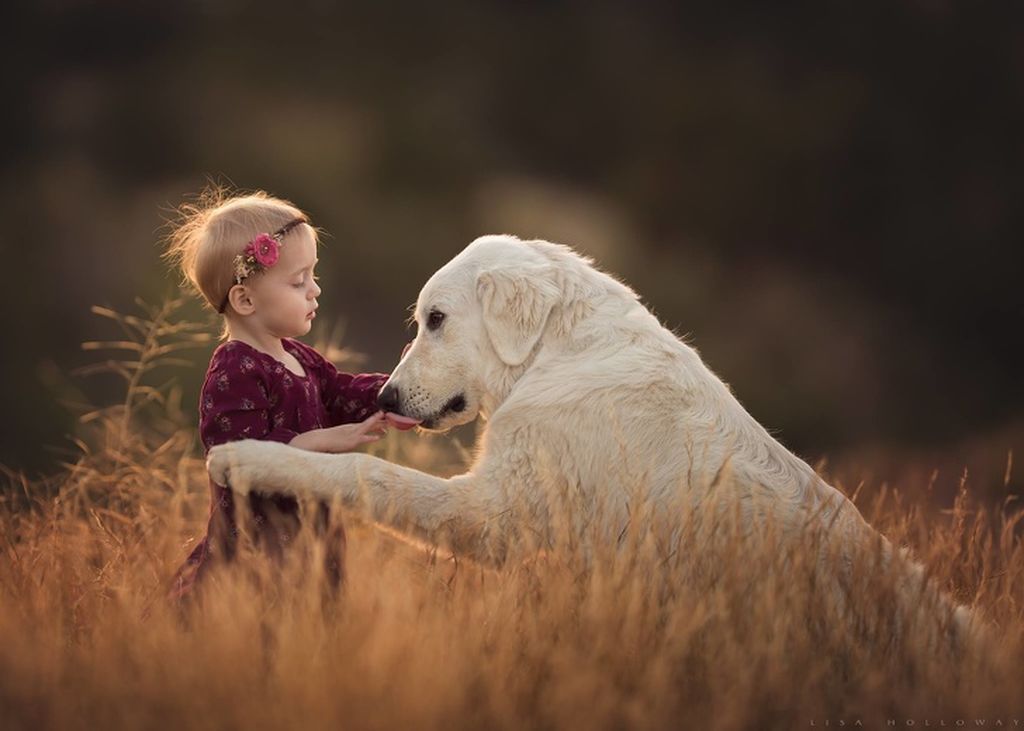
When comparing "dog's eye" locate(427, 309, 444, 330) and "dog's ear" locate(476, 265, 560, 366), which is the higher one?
"dog's ear" locate(476, 265, 560, 366)

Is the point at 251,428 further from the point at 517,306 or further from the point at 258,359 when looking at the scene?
the point at 517,306

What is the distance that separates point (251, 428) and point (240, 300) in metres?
0.52

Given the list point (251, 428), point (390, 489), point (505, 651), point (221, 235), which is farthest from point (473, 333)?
point (505, 651)

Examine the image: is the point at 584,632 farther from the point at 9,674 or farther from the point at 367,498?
the point at 9,674

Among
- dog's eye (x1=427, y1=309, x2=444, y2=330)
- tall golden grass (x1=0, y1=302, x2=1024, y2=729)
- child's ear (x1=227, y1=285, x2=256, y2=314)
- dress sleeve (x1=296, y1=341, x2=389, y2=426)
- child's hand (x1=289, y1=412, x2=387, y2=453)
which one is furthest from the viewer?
dress sleeve (x1=296, y1=341, x2=389, y2=426)

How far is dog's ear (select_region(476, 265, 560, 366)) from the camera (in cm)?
427

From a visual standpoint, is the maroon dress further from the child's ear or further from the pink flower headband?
the pink flower headband

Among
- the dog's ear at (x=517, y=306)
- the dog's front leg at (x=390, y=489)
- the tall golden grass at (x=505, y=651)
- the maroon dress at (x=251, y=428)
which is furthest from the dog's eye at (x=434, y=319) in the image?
the tall golden grass at (x=505, y=651)

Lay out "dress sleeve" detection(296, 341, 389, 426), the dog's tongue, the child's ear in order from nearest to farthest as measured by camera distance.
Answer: the child's ear, the dog's tongue, "dress sleeve" detection(296, 341, 389, 426)

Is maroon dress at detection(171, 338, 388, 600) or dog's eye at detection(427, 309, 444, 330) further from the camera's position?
dog's eye at detection(427, 309, 444, 330)

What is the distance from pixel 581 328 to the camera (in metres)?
4.23

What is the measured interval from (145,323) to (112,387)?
11.1 metres

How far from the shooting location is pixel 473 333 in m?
4.43

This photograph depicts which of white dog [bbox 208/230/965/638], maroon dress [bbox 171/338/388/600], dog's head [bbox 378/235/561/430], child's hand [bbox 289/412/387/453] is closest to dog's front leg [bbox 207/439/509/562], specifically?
white dog [bbox 208/230/965/638]
